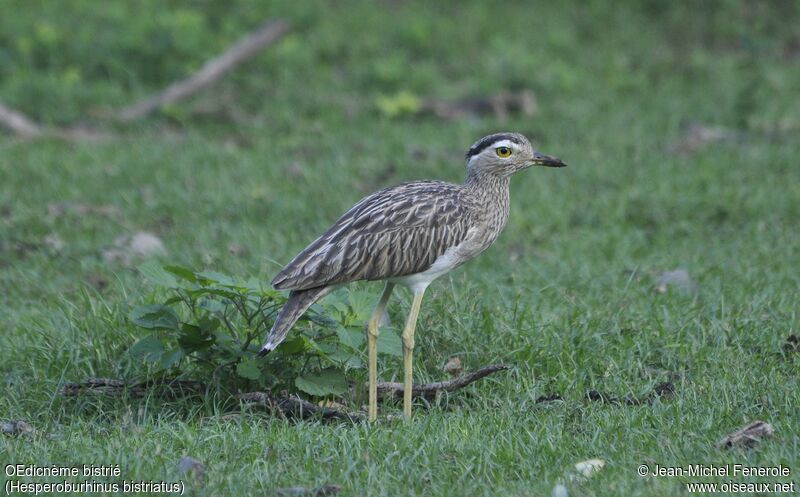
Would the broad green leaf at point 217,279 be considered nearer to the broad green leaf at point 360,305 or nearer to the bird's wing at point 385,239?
the bird's wing at point 385,239

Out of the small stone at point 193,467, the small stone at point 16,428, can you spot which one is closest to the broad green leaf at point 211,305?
the small stone at point 16,428

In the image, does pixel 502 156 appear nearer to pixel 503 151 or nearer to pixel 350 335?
pixel 503 151

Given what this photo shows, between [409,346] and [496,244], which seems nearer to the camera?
[409,346]

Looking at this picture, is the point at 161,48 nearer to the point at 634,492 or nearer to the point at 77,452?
the point at 77,452

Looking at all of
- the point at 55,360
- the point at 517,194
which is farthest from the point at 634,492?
the point at 517,194

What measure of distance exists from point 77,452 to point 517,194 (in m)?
5.38

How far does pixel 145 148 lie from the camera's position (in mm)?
10844

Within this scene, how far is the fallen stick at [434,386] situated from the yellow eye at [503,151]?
1150mm

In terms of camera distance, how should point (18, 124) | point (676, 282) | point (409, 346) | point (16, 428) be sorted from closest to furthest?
point (16, 428)
point (409, 346)
point (676, 282)
point (18, 124)

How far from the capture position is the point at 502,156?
6.24 metres

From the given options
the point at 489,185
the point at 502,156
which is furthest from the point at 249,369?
the point at 502,156

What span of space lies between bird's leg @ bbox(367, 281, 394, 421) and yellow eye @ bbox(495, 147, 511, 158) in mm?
962

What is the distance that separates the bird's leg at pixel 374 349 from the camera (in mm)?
5641

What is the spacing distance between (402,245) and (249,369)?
96 cm
